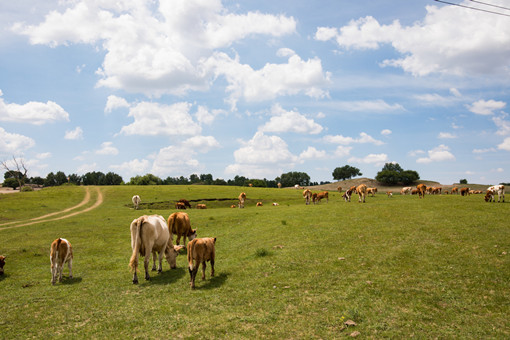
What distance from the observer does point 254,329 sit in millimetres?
8164

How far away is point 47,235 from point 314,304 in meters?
27.4

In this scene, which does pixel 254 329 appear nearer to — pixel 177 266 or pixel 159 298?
pixel 159 298

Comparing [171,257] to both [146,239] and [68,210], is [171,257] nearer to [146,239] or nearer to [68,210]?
[146,239]

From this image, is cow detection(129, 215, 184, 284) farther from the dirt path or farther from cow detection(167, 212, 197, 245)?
the dirt path

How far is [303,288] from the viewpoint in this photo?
10.8 m

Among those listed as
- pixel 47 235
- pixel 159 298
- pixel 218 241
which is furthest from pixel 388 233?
pixel 47 235

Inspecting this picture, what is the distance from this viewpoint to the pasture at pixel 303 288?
328 inches

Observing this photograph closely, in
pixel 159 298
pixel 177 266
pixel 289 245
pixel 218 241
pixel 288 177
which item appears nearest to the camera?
pixel 159 298

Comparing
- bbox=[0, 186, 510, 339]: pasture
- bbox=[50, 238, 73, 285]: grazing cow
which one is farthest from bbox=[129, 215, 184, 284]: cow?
bbox=[50, 238, 73, 285]: grazing cow

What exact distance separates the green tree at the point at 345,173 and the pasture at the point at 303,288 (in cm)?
15141

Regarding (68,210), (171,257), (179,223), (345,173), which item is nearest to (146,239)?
(171,257)

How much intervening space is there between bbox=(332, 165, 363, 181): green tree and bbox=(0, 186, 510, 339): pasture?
497ft

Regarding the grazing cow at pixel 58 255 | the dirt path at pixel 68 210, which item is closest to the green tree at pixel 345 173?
the dirt path at pixel 68 210

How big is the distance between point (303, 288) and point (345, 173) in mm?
165312
